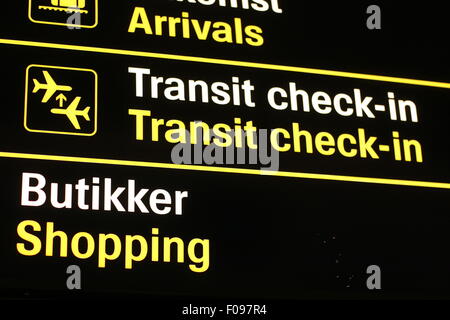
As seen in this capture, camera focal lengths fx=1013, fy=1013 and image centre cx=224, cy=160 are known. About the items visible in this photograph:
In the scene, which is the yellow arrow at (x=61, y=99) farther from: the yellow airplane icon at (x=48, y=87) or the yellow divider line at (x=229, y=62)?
the yellow divider line at (x=229, y=62)

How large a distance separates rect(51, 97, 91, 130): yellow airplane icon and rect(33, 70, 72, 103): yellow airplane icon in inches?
1.8

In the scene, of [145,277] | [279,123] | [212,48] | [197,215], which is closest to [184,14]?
[212,48]

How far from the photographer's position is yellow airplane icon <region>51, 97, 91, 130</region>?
310cm

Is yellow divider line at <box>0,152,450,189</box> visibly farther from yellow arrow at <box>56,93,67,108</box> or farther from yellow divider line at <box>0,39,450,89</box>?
yellow divider line at <box>0,39,450,89</box>

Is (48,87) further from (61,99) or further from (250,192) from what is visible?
(250,192)

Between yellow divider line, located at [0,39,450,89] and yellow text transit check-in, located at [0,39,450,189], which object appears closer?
yellow text transit check-in, located at [0,39,450,189]

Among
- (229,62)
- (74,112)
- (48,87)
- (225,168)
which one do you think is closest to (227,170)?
(225,168)

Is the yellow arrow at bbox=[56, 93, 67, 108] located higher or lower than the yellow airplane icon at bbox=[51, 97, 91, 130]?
higher

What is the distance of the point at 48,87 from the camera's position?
3121 millimetres

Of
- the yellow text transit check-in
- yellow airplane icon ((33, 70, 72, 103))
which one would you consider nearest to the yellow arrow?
yellow airplane icon ((33, 70, 72, 103))

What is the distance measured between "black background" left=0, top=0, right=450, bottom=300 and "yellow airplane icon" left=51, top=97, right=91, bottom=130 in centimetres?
5

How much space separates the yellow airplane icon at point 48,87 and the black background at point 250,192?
5 cm

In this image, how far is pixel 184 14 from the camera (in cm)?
339
